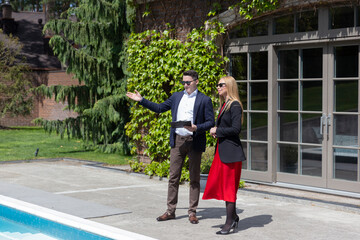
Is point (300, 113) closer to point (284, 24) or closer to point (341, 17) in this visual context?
point (284, 24)

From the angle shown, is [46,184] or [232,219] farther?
[46,184]

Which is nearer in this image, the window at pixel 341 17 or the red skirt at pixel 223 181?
the red skirt at pixel 223 181

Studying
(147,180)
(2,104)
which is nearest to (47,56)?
(2,104)

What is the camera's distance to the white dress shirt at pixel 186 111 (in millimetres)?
7004

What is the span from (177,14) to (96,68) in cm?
497

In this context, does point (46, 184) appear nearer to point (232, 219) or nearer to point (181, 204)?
point (181, 204)

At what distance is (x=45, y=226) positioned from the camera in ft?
22.1

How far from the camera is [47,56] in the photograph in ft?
119

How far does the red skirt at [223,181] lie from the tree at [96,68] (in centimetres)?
858

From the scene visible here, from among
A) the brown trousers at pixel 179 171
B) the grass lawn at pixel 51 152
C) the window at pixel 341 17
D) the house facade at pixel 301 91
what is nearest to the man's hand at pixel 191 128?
the brown trousers at pixel 179 171

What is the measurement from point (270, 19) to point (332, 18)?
1.21 metres

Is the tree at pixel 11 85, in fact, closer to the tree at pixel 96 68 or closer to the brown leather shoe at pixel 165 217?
the tree at pixel 96 68

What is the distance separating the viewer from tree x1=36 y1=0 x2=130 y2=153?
1499cm

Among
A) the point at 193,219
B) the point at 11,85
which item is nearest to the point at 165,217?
the point at 193,219
